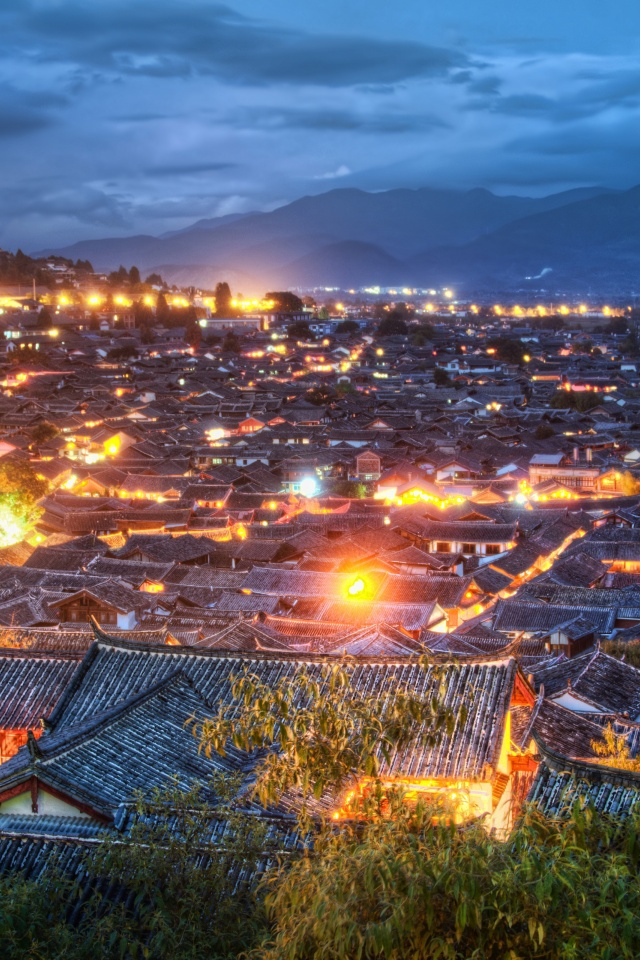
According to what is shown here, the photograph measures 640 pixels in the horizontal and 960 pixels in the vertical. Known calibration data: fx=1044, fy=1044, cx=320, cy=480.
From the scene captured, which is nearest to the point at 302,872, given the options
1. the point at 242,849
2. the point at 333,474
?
the point at 242,849

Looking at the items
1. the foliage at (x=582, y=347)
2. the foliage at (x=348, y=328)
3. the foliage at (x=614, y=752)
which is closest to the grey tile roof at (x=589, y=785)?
the foliage at (x=614, y=752)

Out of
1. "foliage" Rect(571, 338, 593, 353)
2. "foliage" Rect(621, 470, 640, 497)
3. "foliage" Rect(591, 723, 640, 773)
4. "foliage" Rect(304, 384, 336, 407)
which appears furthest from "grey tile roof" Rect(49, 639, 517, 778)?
"foliage" Rect(571, 338, 593, 353)

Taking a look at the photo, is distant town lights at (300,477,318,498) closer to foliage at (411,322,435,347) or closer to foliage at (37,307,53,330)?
foliage at (37,307,53,330)

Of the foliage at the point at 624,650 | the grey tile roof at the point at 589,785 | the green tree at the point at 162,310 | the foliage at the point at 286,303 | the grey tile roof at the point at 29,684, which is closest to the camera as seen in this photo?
the grey tile roof at the point at 589,785

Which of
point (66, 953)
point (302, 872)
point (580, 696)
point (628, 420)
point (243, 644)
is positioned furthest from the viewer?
point (628, 420)

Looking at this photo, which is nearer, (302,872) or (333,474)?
(302,872)

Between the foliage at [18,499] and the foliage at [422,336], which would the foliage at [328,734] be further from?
the foliage at [422,336]

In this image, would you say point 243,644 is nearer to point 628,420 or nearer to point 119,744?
point 119,744
